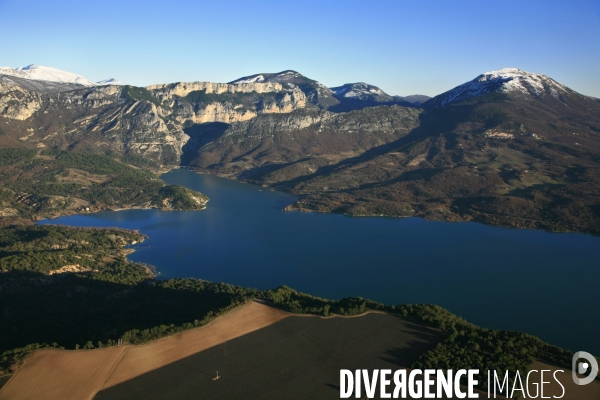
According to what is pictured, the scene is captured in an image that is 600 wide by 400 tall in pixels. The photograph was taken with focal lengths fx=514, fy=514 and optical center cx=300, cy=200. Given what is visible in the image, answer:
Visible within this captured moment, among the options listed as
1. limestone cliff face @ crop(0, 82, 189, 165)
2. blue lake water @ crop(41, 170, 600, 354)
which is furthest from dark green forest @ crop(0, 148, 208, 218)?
limestone cliff face @ crop(0, 82, 189, 165)

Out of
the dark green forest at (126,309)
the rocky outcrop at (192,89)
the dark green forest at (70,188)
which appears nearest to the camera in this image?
the dark green forest at (126,309)

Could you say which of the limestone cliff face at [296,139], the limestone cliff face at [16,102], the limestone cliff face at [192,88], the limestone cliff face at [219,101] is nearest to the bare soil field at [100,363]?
A: the limestone cliff face at [296,139]

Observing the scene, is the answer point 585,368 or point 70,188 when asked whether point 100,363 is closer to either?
point 585,368

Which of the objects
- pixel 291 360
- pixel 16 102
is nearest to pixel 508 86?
pixel 16 102

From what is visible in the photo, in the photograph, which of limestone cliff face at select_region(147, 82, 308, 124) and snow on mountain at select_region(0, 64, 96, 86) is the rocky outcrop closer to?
limestone cliff face at select_region(147, 82, 308, 124)

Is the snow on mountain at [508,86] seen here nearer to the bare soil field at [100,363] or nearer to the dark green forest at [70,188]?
the dark green forest at [70,188]
